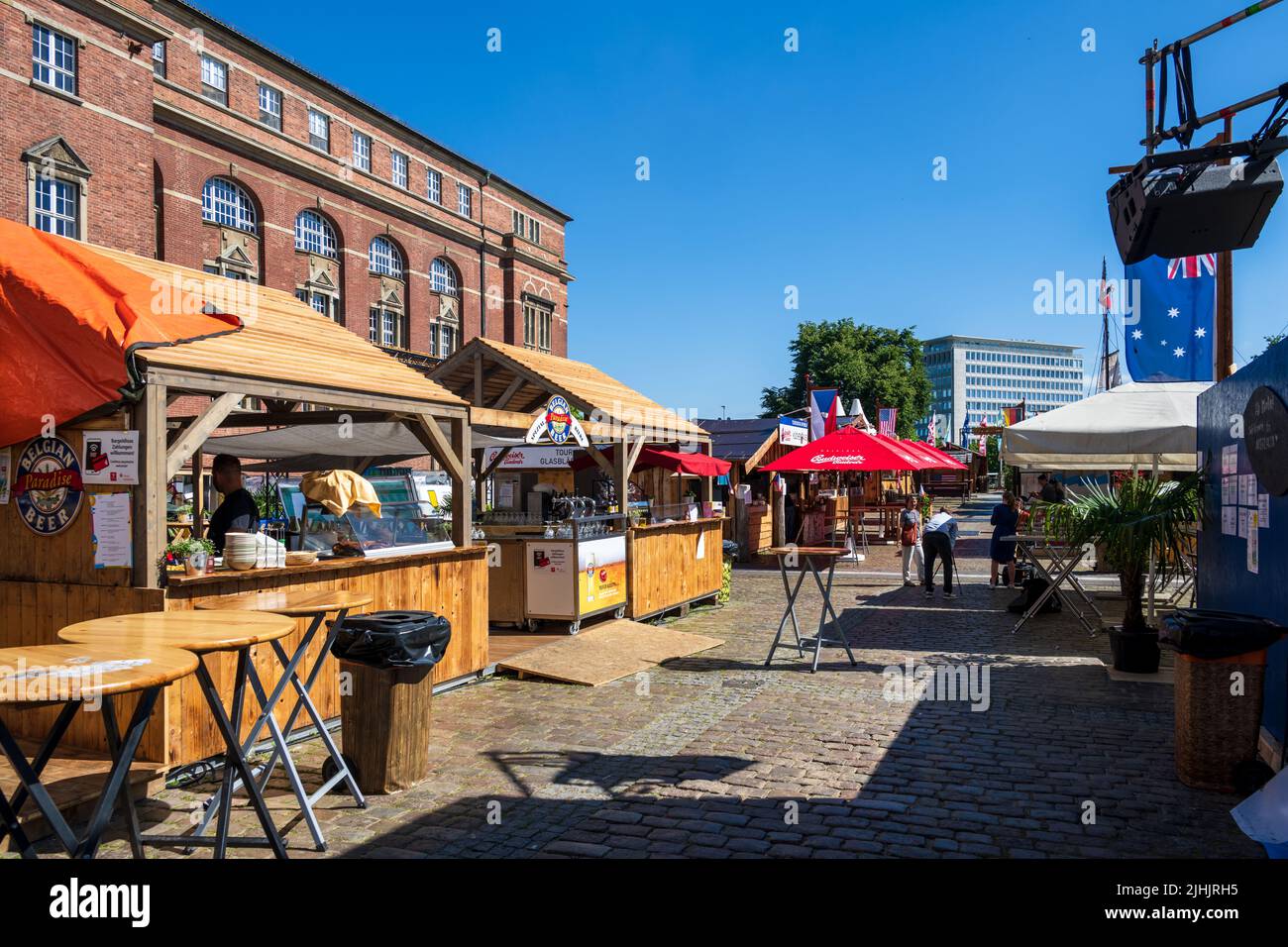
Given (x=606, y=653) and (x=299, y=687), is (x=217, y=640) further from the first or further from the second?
(x=606, y=653)

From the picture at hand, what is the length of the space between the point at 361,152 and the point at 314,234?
18.2ft

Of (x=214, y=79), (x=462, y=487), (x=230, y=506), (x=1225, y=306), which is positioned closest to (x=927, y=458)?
(x=1225, y=306)

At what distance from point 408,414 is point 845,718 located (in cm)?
475

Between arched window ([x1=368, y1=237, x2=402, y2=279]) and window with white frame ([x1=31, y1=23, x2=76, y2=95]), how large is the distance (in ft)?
52.0

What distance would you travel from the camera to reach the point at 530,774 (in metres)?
5.94

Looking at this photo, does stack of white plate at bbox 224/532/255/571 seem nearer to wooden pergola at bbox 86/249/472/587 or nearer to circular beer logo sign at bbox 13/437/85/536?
wooden pergola at bbox 86/249/472/587

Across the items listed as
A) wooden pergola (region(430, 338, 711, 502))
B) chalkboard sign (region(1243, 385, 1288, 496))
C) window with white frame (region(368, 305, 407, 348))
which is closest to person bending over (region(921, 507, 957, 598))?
wooden pergola (region(430, 338, 711, 502))

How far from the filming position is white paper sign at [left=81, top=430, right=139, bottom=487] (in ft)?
18.4

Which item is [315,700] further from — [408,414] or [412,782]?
[408,414]

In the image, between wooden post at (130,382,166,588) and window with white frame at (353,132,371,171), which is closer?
wooden post at (130,382,166,588)

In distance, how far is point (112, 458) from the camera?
5645mm

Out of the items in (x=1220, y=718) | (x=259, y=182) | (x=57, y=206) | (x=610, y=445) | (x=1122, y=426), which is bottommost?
(x=1220, y=718)

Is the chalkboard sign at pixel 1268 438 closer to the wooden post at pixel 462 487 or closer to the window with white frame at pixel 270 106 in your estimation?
the wooden post at pixel 462 487

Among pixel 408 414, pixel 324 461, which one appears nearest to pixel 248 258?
pixel 324 461
